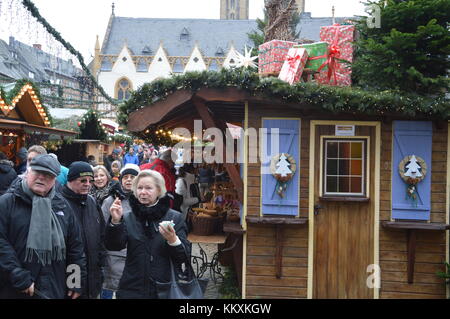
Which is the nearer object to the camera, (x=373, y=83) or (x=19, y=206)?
(x=19, y=206)

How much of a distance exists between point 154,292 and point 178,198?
133 inches

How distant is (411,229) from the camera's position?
5598 mm

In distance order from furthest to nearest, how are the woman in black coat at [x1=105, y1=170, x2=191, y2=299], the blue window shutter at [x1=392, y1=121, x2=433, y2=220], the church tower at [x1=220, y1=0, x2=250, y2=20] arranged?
the church tower at [x1=220, y1=0, x2=250, y2=20] → the blue window shutter at [x1=392, y1=121, x2=433, y2=220] → the woman in black coat at [x1=105, y1=170, x2=191, y2=299]

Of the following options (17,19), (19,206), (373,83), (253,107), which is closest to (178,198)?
(253,107)

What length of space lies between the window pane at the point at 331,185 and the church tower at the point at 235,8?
79374 millimetres

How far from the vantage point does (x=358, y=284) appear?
584 cm

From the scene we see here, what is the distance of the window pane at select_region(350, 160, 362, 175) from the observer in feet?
19.0

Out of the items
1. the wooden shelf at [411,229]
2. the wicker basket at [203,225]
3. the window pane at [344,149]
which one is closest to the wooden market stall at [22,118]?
the wicker basket at [203,225]

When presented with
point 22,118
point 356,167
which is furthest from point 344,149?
point 22,118

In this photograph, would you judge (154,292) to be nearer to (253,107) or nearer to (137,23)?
(253,107)

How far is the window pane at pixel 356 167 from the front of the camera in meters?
5.80

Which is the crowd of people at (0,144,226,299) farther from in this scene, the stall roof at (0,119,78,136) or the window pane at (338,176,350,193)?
the stall roof at (0,119,78,136)

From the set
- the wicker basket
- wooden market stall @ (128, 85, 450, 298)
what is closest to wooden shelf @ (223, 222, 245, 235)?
wooden market stall @ (128, 85, 450, 298)

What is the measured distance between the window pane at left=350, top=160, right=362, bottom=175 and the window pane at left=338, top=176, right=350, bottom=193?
0.34ft
